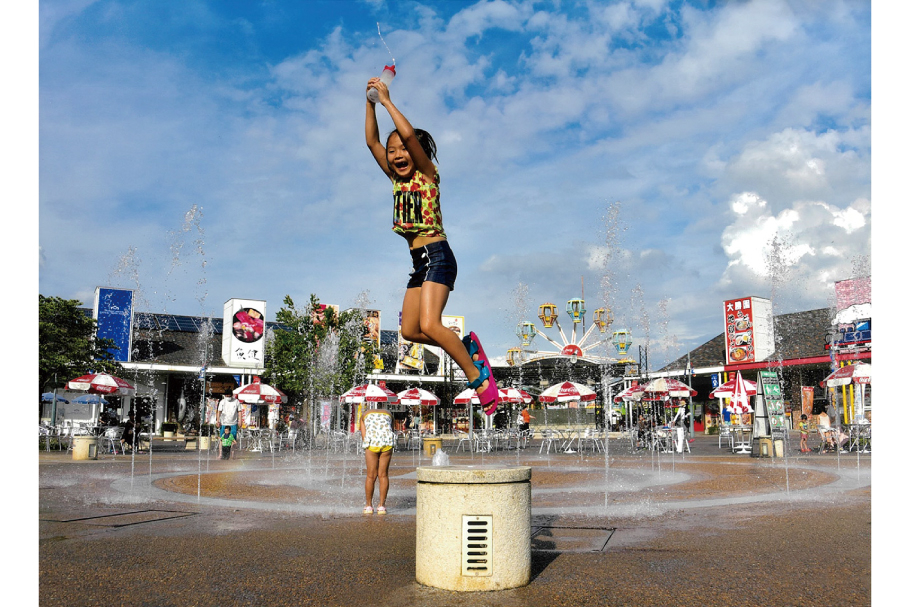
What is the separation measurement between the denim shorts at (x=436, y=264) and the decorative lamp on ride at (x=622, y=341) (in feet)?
141

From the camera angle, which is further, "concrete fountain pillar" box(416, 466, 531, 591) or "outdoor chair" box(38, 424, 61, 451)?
"outdoor chair" box(38, 424, 61, 451)

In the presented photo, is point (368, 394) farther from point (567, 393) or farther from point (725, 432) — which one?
point (725, 432)

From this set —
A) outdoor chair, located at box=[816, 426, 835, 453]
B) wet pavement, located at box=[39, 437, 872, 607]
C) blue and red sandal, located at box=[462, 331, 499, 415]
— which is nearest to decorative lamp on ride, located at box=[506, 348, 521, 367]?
outdoor chair, located at box=[816, 426, 835, 453]

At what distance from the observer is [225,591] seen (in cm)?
401

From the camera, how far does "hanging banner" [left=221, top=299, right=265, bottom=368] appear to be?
3725 cm

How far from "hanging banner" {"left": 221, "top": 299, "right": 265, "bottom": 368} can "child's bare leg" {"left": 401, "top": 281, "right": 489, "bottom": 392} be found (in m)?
34.4

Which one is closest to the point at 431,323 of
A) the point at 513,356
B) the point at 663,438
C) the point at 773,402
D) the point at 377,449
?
the point at 377,449

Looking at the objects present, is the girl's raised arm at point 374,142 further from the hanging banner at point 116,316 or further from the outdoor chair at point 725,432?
the hanging banner at point 116,316

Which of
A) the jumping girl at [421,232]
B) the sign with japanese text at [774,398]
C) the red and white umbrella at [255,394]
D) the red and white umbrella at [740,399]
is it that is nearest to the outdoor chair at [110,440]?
the red and white umbrella at [255,394]

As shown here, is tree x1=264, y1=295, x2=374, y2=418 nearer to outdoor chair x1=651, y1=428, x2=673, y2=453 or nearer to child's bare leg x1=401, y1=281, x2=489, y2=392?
outdoor chair x1=651, y1=428, x2=673, y2=453

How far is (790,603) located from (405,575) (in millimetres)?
2221

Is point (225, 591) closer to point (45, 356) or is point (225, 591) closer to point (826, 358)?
point (45, 356)

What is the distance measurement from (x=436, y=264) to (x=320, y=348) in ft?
86.3

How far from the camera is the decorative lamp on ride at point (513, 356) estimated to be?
4264 centimetres
